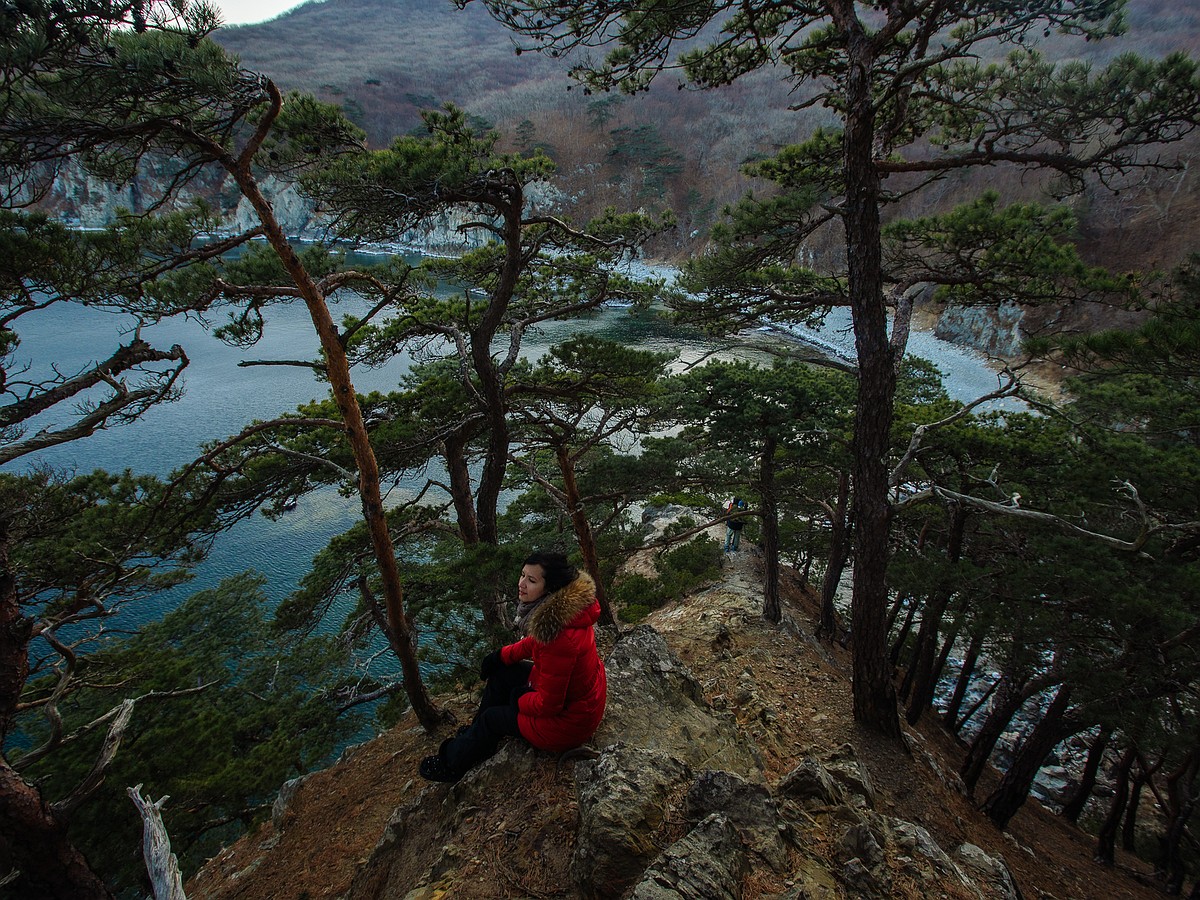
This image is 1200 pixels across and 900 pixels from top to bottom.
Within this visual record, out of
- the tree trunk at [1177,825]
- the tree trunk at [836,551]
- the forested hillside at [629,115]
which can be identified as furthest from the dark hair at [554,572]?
the forested hillside at [629,115]

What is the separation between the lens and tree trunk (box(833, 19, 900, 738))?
407 cm

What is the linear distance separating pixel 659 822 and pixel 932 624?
5.87 meters

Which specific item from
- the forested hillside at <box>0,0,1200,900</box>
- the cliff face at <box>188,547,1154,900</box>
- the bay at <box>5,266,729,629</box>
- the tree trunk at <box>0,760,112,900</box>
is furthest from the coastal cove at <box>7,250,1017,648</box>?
the tree trunk at <box>0,760,112,900</box>

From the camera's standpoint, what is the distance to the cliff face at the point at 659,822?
243cm

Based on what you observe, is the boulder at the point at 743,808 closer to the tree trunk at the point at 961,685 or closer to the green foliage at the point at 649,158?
the tree trunk at the point at 961,685

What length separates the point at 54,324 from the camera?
25.9m

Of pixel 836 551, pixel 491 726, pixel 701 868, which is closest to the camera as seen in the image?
pixel 701 868

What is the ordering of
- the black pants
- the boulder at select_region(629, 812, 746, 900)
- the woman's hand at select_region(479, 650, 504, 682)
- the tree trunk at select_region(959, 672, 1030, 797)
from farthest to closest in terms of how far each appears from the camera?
the tree trunk at select_region(959, 672, 1030, 797)
the woman's hand at select_region(479, 650, 504, 682)
the black pants
the boulder at select_region(629, 812, 746, 900)

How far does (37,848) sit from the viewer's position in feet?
11.3

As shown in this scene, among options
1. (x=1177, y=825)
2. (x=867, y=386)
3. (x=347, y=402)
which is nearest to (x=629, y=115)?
(x=867, y=386)

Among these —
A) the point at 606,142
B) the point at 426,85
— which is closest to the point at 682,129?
the point at 606,142

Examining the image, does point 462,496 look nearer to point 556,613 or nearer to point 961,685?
point 556,613

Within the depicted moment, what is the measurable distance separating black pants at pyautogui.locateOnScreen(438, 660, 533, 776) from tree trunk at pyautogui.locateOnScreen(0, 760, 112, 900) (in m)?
2.61

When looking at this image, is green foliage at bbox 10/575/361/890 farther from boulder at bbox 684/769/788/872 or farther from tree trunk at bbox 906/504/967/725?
tree trunk at bbox 906/504/967/725
